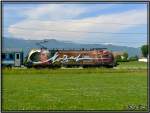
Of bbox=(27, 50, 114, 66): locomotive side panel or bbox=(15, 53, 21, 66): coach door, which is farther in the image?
bbox=(27, 50, 114, 66): locomotive side panel

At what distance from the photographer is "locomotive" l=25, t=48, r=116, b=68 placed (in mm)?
31350

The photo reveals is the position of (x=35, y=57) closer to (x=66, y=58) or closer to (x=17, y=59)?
(x=17, y=59)

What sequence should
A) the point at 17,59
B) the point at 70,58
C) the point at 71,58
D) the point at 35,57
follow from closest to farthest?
the point at 17,59
the point at 35,57
the point at 70,58
the point at 71,58

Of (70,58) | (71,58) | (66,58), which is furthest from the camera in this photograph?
(66,58)

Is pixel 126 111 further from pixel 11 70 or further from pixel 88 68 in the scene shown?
pixel 88 68

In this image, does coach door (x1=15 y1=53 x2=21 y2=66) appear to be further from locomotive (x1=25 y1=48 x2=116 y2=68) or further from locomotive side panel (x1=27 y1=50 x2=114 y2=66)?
locomotive side panel (x1=27 y1=50 x2=114 y2=66)

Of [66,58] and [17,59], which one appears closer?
[17,59]

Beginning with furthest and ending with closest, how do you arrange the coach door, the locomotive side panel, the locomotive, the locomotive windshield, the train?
the locomotive side panel, the locomotive, the train, the locomotive windshield, the coach door

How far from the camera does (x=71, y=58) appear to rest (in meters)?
33.5

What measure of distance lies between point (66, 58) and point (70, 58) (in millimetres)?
554

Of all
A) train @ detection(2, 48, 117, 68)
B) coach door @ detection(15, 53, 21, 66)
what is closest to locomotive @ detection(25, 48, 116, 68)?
train @ detection(2, 48, 117, 68)

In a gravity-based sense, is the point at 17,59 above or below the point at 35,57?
below

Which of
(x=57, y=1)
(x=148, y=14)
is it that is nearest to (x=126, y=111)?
(x=148, y=14)

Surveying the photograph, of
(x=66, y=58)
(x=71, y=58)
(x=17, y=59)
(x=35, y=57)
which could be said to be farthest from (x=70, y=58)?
(x=17, y=59)
